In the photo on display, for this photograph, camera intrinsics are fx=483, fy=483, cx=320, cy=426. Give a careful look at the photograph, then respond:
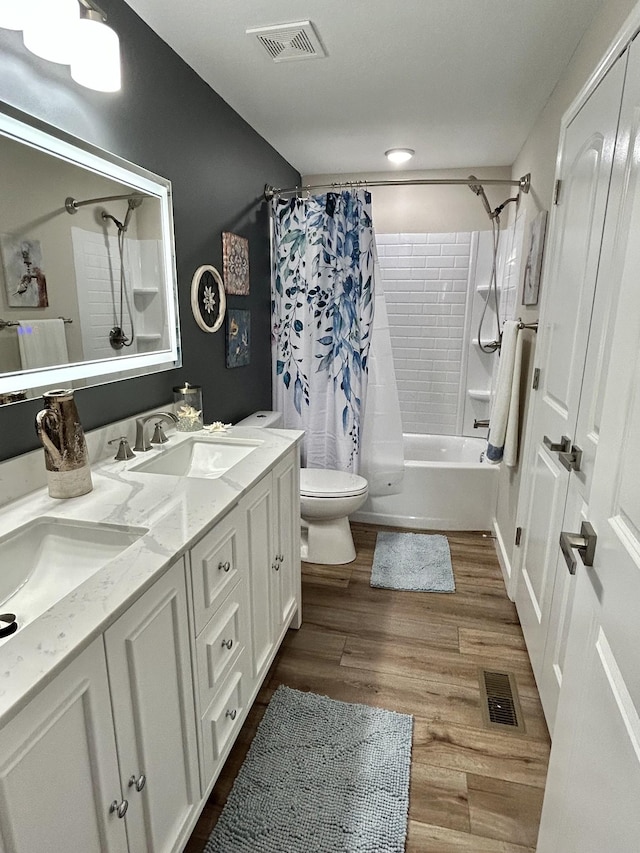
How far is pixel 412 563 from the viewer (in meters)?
2.72

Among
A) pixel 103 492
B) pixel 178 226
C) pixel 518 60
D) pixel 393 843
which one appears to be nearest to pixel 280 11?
pixel 178 226

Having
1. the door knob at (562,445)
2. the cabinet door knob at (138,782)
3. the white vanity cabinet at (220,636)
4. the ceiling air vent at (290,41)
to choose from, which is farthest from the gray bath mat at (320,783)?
the ceiling air vent at (290,41)

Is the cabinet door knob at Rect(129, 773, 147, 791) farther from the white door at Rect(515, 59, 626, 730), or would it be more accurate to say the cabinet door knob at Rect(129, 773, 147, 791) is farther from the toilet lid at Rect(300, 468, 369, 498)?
the toilet lid at Rect(300, 468, 369, 498)

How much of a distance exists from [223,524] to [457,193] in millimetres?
3136

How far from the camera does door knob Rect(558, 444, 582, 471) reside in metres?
1.45

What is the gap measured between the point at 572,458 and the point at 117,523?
130 centimetres

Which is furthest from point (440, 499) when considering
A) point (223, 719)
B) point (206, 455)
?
point (223, 719)

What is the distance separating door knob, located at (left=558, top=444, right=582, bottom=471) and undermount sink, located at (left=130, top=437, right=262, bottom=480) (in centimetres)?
104

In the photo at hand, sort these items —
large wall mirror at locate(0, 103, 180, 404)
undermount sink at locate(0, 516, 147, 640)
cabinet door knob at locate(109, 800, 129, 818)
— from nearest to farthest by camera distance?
cabinet door knob at locate(109, 800, 129, 818)
undermount sink at locate(0, 516, 147, 640)
large wall mirror at locate(0, 103, 180, 404)

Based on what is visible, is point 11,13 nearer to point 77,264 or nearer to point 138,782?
point 77,264

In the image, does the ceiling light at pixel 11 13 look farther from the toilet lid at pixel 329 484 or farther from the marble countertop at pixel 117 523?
the toilet lid at pixel 329 484

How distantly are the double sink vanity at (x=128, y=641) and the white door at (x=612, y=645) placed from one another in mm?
809

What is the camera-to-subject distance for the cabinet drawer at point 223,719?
126cm

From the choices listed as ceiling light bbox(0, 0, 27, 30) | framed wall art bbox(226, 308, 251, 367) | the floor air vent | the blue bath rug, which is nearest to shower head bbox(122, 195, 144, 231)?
ceiling light bbox(0, 0, 27, 30)
